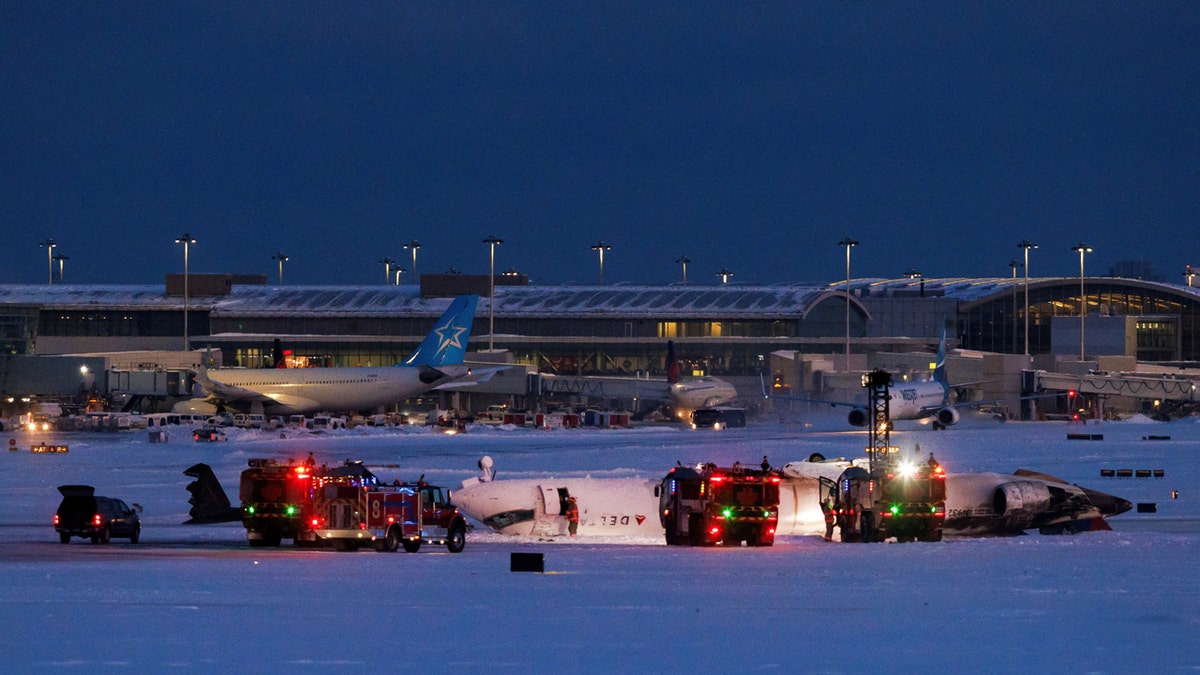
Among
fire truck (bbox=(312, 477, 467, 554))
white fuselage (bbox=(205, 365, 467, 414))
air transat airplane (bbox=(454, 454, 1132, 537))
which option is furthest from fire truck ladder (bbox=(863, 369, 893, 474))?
white fuselage (bbox=(205, 365, 467, 414))

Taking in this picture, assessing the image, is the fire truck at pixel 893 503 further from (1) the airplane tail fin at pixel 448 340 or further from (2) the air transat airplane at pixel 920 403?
(1) the airplane tail fin at pixel 448 340

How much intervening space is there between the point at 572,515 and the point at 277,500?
8918 mm

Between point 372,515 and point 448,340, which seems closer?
point 372,515

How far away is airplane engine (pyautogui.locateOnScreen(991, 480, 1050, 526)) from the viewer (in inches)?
1512

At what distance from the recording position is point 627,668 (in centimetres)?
1575

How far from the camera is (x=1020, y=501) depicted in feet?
126

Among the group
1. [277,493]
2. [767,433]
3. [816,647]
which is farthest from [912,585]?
[767,433]

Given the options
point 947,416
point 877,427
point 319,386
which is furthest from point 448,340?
point 877,427

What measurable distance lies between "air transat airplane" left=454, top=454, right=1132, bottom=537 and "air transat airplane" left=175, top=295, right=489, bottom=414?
5116 centimetres

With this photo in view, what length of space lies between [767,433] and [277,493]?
51324 millimetres

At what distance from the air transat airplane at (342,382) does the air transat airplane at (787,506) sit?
2014 inches

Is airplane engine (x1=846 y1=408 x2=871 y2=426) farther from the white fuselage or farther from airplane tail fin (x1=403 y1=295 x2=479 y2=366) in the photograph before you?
airplane tail fin (x1=403 y1=295 x2=479 y2=366)

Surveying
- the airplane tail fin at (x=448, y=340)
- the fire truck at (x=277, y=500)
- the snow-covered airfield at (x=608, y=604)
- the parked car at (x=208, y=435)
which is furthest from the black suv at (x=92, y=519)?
the airplane tail fin at (x=448, y=340)

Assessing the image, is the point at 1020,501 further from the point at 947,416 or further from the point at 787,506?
the point at 947,416
